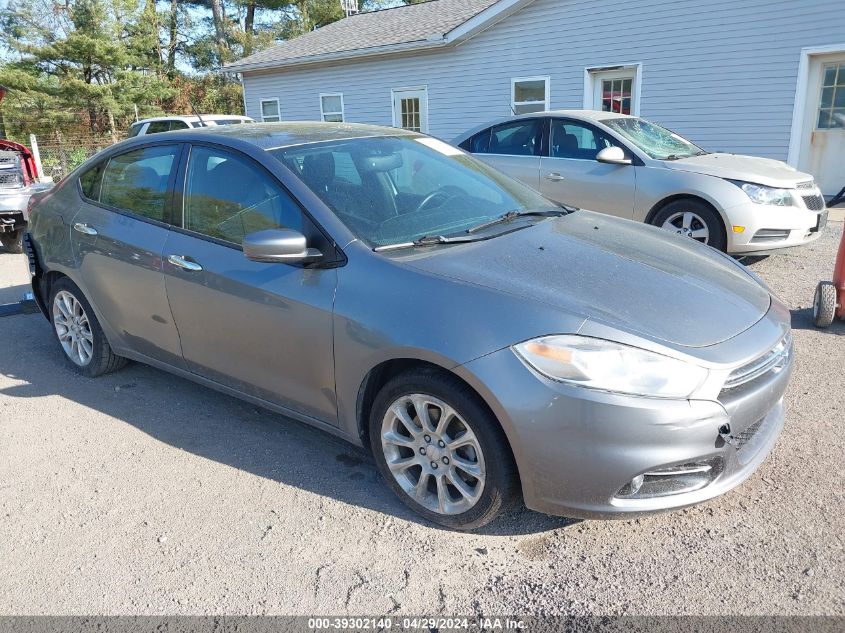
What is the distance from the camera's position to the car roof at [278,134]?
11.5 feet

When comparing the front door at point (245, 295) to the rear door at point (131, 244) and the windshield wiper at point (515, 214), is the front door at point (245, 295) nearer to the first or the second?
the rear door at point (131, 244)

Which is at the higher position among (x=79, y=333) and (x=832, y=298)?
(x=79, y=333)

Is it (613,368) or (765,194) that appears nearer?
(613,368)

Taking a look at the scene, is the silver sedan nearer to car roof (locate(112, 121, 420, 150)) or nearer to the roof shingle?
car roof (locate(112, 121, 420, 150))

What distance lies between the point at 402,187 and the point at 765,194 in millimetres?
4516

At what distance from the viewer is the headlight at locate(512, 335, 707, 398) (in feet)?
7.68

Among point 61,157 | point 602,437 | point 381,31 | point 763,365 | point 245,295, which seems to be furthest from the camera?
point 61,157

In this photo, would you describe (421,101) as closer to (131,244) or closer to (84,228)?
(84,228)

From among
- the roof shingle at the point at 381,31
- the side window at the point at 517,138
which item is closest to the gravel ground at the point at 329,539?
the side window at the point at 517,138

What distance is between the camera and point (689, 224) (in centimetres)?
667

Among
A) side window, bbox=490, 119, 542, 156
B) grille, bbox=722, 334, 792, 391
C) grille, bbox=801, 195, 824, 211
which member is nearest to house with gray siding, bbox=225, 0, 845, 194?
grille, bbox=801, 195, 824, 211

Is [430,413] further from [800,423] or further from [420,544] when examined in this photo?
[800,423]

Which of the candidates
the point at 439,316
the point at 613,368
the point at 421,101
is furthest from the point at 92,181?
the point at 421,101

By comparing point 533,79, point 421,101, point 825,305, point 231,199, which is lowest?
point 825,305
